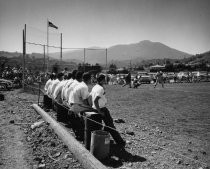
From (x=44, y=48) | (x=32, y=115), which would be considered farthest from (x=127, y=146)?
(x=44, y=48)

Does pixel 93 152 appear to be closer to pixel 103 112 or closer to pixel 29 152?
pixel 103 112

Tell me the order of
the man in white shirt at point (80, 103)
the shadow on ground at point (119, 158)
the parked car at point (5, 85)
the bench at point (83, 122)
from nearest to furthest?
the shadow on ground at point (119, 158)
the bench at point (83, 122)
the man in white shirt at point (80, 103)
the parked car at point (5, 85)

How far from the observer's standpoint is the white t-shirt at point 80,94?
7.15m

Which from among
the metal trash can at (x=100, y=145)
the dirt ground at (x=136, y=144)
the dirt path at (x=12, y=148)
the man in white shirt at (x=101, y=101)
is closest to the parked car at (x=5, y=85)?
the dirt ground at (x=136, y=144)

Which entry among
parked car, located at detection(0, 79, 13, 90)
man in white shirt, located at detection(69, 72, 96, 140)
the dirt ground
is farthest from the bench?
parked car, located at detection(0, 79, 13, 90)

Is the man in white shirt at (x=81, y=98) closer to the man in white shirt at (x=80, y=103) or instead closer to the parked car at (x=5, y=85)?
the man in white shirt at (x=80, y=103)

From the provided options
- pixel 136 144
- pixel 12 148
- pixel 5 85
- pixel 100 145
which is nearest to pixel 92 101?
pixel 100 145

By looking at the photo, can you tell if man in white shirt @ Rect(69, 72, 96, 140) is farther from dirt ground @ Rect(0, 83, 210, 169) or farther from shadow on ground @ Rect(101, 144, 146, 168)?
shadow on ground @ Rect(101, 144, 146, 168)

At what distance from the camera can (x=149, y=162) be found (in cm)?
591

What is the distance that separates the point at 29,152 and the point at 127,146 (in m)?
2.61

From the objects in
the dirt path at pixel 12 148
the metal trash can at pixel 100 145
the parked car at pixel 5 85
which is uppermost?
the parked car at pixel 5 85

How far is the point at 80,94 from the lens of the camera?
727 cm

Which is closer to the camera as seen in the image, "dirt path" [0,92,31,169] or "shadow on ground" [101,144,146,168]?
"shadow on ground" [101,144,146,168]

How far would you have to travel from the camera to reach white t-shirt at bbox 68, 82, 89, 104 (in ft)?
23.5
